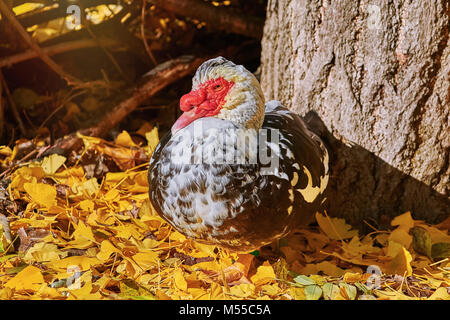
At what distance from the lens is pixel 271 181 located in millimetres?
1329

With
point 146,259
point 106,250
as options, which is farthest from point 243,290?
point 106,250

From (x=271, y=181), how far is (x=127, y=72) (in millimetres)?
1296

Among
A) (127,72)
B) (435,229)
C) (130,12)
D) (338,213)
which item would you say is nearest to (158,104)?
(127,72)

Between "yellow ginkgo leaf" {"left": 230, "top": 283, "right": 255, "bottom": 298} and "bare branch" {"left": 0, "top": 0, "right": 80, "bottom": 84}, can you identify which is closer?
"yellow ginkgo leaf" {"left": 230, "top": 283, "right": 255, "bottom": 298}

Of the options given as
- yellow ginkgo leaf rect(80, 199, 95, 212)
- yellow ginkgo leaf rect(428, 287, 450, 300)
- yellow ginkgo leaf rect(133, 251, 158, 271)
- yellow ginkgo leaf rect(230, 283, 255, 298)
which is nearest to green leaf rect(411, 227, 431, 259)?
yellow ginkgo leaf rect(428, 287, 450, 300)

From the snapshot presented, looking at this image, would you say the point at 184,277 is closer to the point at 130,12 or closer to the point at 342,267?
the point at 342,267

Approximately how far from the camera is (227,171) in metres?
1.30

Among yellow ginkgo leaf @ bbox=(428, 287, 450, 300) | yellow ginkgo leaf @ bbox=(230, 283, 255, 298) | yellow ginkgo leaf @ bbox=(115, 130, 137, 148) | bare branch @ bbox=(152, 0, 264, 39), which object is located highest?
bare branch @ bbox=(152, 0, 264, 39)

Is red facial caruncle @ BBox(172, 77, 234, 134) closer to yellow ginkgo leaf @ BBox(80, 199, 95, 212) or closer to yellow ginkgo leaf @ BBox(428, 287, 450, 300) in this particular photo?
yellow ginkgo leaf @ BBox(80, 199, 95, 212)

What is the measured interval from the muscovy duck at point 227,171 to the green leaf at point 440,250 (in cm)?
51

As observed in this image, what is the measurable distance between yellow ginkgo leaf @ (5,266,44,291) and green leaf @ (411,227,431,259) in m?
1.13

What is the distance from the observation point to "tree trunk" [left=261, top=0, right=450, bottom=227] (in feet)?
5.30

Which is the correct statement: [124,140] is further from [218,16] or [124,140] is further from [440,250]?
[440,250]

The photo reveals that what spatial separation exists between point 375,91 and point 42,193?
1.14m
